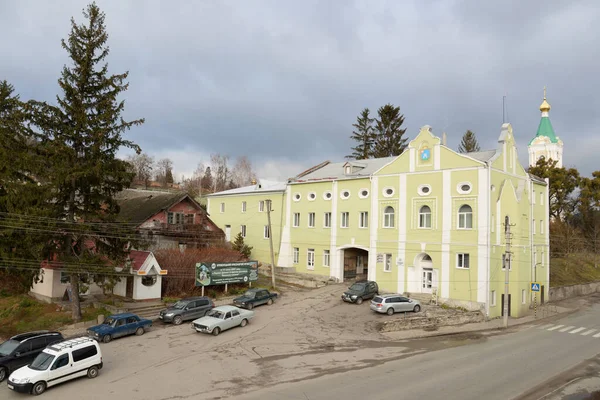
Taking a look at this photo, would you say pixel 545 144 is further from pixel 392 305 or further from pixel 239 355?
pixel 239 355

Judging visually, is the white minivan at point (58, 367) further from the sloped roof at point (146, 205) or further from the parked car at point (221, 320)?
the sloped roof at point (146, 205)

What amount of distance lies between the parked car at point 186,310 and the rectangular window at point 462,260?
65.4 ft

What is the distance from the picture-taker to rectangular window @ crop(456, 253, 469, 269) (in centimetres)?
3283

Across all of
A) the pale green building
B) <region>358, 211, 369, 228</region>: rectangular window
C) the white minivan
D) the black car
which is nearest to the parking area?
the white minivan

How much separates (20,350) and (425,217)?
97.3 feet

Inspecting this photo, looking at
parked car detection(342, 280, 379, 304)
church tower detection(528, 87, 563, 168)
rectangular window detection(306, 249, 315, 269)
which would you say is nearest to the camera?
parked car detection(342, 280, 379, 304)

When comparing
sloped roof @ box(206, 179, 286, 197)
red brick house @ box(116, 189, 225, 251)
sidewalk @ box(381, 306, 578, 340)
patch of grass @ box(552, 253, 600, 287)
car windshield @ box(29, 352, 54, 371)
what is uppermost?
sloped roof @ box(206, 179, 286, 197)

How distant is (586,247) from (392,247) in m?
47.0

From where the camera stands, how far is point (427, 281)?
35156 mm

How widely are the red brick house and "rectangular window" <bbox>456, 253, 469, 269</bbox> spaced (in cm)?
2519

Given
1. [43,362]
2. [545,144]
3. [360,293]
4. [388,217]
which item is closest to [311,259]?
[388,217]

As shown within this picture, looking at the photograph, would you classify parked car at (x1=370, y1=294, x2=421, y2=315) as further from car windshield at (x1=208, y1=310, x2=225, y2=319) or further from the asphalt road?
car windshield at (x1=208, y1=310, x2=225, y2=319)

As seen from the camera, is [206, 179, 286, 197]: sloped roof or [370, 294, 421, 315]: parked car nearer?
[370, 294, 421, 315]: parked car

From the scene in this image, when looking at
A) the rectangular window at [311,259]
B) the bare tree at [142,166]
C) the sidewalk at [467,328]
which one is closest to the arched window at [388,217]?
the rectangular window at [311,259]
